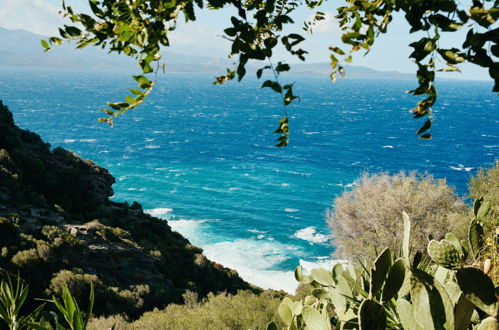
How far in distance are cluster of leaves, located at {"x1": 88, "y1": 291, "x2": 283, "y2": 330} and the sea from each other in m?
12.7

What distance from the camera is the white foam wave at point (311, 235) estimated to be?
32750 millimetres

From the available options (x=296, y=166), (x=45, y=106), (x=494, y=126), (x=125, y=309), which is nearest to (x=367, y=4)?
(x=125, y=309)

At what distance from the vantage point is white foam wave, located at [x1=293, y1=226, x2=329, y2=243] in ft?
107

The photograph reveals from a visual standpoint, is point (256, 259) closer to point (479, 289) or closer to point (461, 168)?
Result: point (479, 289)

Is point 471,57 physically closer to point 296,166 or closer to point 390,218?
point 390,218

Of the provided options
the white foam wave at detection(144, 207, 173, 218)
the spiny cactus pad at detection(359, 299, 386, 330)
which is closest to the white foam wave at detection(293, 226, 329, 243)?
the white foam wave at detection(144, 207, 173, 218)

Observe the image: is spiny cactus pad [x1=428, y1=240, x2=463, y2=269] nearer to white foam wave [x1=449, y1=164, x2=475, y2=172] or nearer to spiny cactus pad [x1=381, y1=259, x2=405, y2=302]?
spiny cactus pad [x1=381, y1=259, x2=405, y2=302]

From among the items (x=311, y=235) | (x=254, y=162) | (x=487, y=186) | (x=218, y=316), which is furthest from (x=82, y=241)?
(x=254, y=162)

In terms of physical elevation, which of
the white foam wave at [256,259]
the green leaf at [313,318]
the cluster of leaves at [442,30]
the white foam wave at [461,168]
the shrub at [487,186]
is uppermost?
A: the cluster of leaves at [442,30]

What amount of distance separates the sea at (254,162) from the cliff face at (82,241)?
822 centimetres

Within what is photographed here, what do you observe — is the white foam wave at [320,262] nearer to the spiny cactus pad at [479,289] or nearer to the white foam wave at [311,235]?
the white foam wave at [311,235]

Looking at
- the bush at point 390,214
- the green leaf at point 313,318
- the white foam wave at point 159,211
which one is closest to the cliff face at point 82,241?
the bush at point 390,214

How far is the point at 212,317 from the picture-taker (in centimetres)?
1111

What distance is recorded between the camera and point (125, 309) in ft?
42.3
